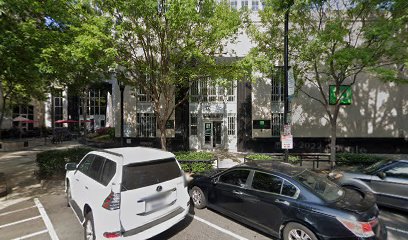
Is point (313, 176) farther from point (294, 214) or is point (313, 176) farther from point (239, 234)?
point (239, 234)

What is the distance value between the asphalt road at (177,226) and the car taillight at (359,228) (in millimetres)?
1673

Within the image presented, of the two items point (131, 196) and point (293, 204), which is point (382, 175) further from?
point (131, 196)

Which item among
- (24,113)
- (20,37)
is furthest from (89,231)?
(24,113)

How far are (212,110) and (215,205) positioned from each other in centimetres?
1254

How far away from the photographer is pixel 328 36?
7609 millimetres

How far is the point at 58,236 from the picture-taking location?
171 inches

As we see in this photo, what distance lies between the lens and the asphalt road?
4352mm

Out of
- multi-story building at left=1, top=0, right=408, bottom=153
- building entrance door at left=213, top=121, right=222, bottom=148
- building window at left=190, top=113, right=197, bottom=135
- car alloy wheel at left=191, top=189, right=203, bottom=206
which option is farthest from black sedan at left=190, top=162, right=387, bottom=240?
building window at left=190, top=113, right=197, bottom=135

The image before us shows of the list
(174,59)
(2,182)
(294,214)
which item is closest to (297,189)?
(294,214)

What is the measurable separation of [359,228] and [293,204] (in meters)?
0.97

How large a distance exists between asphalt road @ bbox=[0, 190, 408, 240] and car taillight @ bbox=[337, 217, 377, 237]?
1.67 metres

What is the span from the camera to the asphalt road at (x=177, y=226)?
14.3 feet

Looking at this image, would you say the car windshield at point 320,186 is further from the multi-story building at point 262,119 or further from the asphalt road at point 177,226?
the multi-story building at point 262,119

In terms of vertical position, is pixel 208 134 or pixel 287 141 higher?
pixel 287 141
